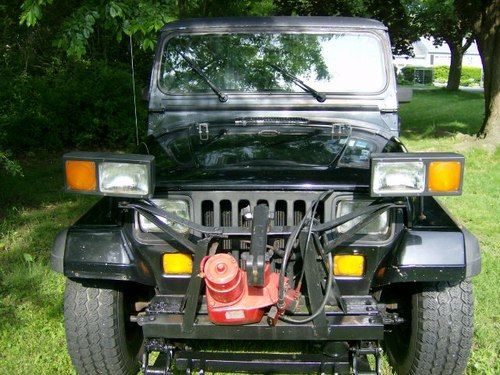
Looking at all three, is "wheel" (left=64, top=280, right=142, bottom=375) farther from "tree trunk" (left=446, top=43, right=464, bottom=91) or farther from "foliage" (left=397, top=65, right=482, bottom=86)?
"foliage" (left=397, top=65, right=482, bottom=86)

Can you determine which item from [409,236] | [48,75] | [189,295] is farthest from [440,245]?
[48,75]

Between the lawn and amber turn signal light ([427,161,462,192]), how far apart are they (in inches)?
48.7

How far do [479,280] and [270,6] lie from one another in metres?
10.8

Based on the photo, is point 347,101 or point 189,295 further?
point 347,101

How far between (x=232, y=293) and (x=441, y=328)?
96 centimetres

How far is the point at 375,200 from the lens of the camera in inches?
88.9

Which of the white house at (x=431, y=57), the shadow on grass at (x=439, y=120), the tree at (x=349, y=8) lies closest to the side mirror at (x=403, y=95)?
the shadow on grass at (x=439, y=120)

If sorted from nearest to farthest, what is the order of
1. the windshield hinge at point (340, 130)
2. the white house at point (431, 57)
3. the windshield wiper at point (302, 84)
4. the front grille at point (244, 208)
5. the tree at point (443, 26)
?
the front grille at point (244, 208) < the windshield hinge at point (340, 130) < the windshield wiper at point (302, 84) < the tree at point (443, 26) < the white house at point (431, 57)

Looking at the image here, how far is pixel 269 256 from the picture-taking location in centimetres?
212

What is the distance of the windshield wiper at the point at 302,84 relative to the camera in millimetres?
3172

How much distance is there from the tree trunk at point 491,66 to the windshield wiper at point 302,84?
6512 mm

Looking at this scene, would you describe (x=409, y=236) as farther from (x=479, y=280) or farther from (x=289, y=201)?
(x=479, y=280)

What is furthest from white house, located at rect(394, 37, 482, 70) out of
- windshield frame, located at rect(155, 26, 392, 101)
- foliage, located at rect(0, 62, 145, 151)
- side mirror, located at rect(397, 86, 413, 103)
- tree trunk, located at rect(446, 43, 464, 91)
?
windshield frame, located at rect(155, 26, 392, 101)

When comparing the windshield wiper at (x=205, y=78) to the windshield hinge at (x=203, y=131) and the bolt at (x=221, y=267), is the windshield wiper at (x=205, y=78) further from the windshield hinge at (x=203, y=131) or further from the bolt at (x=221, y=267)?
the bolt at (x=221, y=267)
